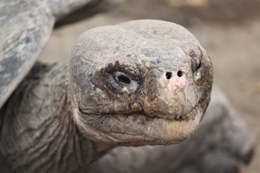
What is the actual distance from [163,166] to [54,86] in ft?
3.24

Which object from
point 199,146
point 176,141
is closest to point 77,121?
point 176,141

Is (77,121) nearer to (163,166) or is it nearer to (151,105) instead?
(151,105)

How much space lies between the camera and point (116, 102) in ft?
6.03

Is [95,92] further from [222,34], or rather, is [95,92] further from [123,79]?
[222,34]

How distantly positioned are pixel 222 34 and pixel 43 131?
3.32 m

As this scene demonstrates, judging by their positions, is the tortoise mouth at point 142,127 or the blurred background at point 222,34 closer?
the tortoise mouth at point 142,127

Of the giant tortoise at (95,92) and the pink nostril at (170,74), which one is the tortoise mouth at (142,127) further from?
the pink nostril at (170,74)

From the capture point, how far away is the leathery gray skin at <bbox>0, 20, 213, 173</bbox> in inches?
69.6

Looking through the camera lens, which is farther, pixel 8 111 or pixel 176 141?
pixel 8 111

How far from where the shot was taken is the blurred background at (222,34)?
14.1 feet

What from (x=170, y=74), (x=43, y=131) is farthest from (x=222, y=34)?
(x=170, y=74)

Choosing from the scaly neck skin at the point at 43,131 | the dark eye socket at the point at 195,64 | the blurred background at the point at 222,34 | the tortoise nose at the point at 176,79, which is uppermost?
the blurred background at the point at 222,34

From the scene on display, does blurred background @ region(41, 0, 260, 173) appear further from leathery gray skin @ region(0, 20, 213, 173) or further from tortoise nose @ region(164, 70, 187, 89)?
tortoise nose @ region(164, 70, 187, 89)

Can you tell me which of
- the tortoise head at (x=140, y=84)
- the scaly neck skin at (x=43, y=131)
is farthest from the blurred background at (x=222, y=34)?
the tortoise head at (x=140, y=84)
